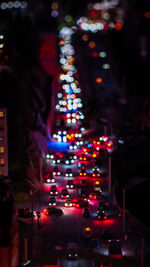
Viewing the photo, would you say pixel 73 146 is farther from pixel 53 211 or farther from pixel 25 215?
pixel 25 215

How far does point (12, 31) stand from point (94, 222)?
30745 millimetres

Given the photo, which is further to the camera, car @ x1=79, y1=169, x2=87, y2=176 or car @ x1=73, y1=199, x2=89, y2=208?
car @ x1=79, y1=169, x2=87, y2=176

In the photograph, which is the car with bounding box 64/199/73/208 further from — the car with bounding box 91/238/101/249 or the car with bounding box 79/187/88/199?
the car with bounding box 91/238/101/249

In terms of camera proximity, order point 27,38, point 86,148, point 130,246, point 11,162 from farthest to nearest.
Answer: point 27,38 < point 86,148 < point 11,162 < point 130,246

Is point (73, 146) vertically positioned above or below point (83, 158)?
above

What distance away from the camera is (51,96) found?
5934cm

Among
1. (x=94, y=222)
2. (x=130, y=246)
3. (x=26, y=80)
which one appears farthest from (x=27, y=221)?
(x=26, y=80)

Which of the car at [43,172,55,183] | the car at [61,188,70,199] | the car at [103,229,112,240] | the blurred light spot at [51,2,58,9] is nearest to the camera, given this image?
the car at [103,229,112,240]

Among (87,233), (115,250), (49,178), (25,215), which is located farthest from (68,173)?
(115,250)

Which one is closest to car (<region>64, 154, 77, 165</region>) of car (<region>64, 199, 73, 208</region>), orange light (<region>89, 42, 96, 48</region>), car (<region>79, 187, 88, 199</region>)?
car (<region>79, 187, 88, 199</region>)

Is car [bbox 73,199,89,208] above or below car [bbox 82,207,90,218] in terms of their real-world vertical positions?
above

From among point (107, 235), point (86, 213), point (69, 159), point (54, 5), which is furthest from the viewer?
point (54, 5)

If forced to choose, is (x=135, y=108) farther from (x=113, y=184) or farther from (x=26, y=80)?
(x=113, y=184)

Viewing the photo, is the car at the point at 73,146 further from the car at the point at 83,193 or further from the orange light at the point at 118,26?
the orange light at the point at 118,26
